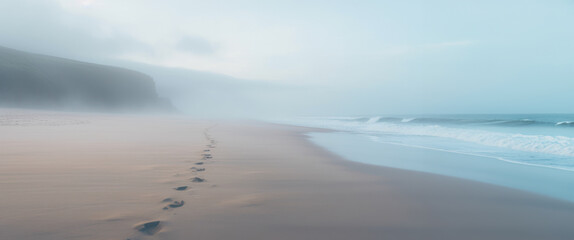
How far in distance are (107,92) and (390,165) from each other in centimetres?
6600

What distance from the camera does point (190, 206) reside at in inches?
103

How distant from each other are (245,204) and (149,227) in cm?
93

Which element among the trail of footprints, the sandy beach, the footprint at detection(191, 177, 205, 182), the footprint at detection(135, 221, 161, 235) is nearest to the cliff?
the sandy beach

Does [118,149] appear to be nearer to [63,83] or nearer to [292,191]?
[292,191]

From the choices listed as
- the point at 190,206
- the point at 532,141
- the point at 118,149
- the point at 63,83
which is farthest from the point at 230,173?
the point at 63,83

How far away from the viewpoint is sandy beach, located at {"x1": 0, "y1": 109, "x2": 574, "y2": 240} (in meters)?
2.17

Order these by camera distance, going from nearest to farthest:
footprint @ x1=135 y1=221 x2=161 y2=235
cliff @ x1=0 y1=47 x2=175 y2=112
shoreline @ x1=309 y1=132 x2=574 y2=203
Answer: footprint @ x1=135 y1=221 x2=161 y2=235 < shoreline @ x1=309 y1=132 x2=574 y2=203 < cliff @ x1=0 y1=47 x2=175 y2=112

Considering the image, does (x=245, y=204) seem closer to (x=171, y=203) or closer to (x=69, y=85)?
(x=171, y=203)

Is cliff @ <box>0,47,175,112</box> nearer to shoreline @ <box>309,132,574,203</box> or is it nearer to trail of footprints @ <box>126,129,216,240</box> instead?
trail of footprints @ <box>126,129,216,240</box>

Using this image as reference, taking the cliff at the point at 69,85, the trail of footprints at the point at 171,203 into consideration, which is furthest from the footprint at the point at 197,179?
the cliff at the point at 69,85

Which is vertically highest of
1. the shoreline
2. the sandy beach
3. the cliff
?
the cliff

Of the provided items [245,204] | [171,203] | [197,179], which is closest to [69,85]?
[197,179]

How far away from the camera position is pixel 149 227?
2121 mm

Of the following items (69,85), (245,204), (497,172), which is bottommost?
(497,172)
